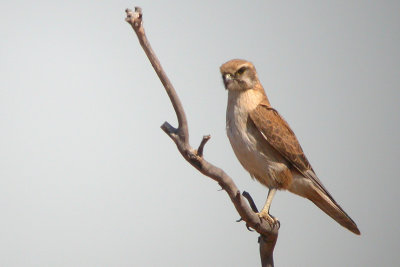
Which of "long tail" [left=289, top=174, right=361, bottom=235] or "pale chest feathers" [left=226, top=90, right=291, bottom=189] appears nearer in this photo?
"pale chest feathers" [left=226, top=90, right=291, bottom=189]

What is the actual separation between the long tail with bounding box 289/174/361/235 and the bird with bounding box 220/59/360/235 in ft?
0.04

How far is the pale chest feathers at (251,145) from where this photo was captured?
6.39m

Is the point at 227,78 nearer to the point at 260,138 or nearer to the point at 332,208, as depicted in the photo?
the point at 260,138

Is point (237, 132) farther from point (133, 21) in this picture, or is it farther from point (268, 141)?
point (133, 21)

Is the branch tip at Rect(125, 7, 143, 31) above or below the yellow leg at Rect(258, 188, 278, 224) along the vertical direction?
above

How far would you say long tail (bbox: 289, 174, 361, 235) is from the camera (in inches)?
264

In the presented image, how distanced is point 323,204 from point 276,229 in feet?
3.18

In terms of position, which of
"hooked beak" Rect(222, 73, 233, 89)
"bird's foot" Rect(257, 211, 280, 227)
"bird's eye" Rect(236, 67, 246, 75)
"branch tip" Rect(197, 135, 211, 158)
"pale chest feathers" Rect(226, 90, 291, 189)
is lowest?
"bird's foot" Rect(257, 211, 280, 227)

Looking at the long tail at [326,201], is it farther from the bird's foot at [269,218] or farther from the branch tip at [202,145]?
the branch tip at [202,145]

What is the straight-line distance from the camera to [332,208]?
6.78 m

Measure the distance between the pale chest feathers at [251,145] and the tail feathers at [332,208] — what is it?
1.39 ft

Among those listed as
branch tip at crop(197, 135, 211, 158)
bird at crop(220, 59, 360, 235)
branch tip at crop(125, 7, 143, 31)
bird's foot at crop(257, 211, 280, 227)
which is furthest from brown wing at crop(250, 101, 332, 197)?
branch tip at crop(125, 7, 143, 31)

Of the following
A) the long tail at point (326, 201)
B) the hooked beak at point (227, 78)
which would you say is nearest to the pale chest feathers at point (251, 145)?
the hooked beak at point (227, 78)

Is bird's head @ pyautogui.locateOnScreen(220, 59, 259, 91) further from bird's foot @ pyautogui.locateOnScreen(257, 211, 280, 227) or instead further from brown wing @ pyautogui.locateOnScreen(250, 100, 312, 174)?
bird's foot @ pyautogui.locateOnScreen(257, 211, 280, 227)
